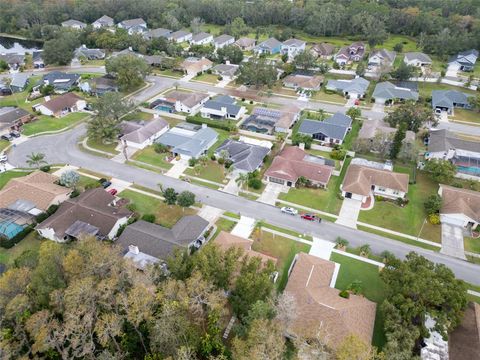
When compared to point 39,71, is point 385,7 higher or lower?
higher

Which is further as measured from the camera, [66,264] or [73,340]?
[66,264]

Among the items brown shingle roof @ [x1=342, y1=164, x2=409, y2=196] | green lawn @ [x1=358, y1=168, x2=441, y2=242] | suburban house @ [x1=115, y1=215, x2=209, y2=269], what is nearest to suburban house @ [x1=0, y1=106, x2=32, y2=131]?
suburban house @ [x1=115, y1=215, x2=209, y2=269]

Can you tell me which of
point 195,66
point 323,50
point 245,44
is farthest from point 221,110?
point 323,50

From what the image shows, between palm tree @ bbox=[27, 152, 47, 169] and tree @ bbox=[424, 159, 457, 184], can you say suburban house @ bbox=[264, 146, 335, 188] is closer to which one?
tree @ bbox=[424, 159, 457, 184]

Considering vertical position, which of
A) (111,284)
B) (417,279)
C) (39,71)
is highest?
(111,284)

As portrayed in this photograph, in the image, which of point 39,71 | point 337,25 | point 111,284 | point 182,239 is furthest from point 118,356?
point 337,25

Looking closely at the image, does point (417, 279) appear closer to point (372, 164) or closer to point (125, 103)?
point (372, 164)

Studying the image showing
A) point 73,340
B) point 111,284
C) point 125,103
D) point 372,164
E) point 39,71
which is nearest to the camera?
point 73,340
